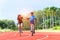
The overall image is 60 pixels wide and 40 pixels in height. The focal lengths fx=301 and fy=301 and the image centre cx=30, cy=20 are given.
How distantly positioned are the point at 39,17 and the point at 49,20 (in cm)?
778

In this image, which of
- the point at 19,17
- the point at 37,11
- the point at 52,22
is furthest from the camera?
the point at 37,11

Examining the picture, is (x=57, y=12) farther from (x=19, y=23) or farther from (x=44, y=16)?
(x=19, y=23)

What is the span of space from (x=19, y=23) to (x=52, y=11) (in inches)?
3901

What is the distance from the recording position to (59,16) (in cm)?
12788

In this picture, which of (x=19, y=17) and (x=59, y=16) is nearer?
(x=19, y=17)

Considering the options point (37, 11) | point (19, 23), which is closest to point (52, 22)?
point (37, 11)

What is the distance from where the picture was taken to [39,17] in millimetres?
132125

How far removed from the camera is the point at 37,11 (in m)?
132

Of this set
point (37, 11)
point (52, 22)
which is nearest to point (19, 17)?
point (52, 22)

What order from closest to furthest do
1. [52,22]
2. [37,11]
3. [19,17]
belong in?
[19,17], [52,22], [37,11]

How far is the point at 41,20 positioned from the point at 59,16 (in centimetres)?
889

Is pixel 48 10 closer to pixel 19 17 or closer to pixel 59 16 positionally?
pixel 59 16

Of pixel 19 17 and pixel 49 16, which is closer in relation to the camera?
pixel 19 17

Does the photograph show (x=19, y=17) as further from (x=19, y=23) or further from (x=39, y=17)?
(x=39, y=17)
